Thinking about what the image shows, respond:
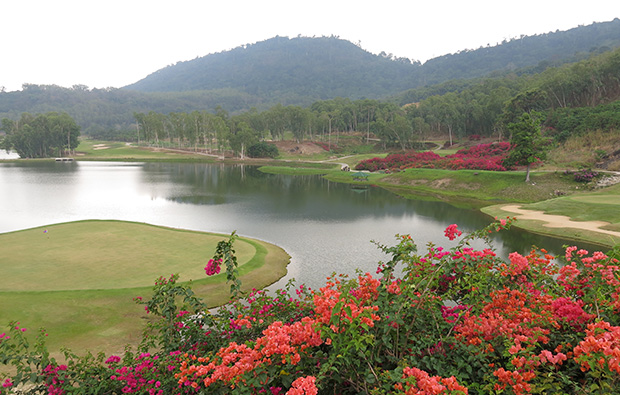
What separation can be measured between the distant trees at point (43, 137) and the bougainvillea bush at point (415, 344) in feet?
458

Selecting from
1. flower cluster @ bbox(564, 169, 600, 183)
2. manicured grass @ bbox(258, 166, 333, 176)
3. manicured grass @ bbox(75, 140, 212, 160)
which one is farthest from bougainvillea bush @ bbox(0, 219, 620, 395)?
manicured grass @ bbox(75, 140, 212, 160)

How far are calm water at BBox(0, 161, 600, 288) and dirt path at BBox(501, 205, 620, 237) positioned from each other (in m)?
3.68

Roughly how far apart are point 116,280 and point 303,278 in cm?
993

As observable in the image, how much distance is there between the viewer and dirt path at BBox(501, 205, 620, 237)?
28856 mm

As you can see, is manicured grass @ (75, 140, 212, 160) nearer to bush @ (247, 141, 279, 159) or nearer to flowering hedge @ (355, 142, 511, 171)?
bush @ (247, 141, 279, 159)

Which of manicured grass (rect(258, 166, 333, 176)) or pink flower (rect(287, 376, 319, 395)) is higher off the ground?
pink flower (rect(287, 376, 319, 395))

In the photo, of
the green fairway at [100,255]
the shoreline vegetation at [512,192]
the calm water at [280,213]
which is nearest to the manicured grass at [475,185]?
the shoreline vegetation at [512,192]

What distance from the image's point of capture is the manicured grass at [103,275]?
13.6 meters

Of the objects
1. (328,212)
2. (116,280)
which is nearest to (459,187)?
(328,212)

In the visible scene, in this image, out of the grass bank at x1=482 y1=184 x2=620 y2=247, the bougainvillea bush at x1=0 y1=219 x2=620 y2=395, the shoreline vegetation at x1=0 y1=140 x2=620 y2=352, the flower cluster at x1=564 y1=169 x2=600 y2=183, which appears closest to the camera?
the bougainvillea bush at x1=0 y1=219 x2=620 y2=395

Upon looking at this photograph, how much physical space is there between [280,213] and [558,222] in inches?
1066

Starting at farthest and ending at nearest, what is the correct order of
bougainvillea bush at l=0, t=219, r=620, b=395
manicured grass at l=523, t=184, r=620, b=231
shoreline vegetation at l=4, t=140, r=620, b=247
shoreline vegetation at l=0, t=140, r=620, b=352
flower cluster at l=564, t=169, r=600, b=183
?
flower cluster at l=564, t=169, r=600, b=183 → manicured grass at l=523, t=184, r=620, b=231 → shoreline vegetation at l=4, t=140, r=620, b=247 → shoreline vegetation at l=0, t=140, r=620, b=352 → bougainvillea bush at l=0, t=219, r=620, b=395

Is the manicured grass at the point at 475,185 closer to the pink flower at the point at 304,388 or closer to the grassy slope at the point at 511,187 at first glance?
the grassy slope at the point at 511,187

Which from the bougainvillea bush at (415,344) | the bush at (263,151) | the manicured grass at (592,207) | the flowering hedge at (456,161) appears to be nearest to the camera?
the bougainvillea bush at (415,344)
